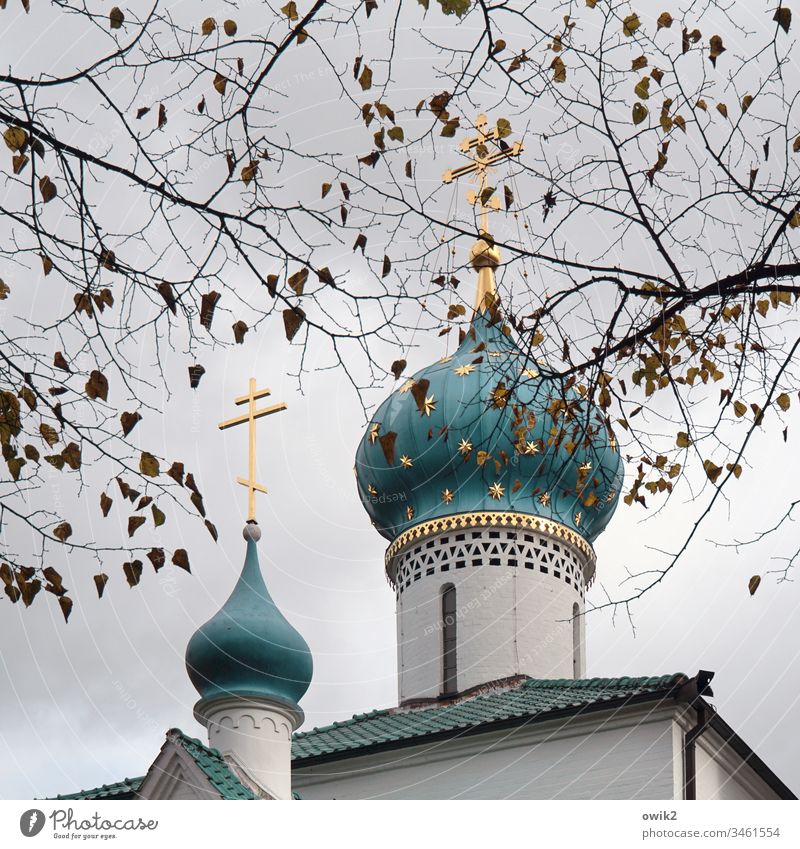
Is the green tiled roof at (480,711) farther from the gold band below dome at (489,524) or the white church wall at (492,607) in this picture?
the gold band below dome at (489,524)

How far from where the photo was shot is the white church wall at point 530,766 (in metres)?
17.1

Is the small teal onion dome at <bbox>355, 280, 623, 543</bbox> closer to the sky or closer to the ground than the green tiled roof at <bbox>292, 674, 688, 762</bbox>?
closer to the sky

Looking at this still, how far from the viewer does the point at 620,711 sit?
17250 mm

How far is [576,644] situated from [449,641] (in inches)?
68.4

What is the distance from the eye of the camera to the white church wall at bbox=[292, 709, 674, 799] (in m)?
17.1

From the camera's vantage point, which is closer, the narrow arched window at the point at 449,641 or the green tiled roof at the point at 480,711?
the green tiled roof at the point at 480,711

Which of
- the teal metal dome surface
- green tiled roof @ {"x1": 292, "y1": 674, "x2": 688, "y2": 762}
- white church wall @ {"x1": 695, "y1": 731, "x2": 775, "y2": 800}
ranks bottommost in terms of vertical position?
white church wall @ {"x1": 695, "y1": 731, "x2": 775, "y2": 800}

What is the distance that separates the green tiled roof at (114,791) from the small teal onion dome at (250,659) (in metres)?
1.11

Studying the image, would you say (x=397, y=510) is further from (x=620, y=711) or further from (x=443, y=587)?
(x=620, y=711)

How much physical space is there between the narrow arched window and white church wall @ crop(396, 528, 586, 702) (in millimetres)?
73

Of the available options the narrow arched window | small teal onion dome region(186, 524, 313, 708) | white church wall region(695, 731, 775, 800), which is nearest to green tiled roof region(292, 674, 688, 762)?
the narrow arched window

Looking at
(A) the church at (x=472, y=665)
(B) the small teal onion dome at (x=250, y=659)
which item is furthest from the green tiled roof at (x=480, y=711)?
(B) the small teal onion dome at (x=250, y=659)

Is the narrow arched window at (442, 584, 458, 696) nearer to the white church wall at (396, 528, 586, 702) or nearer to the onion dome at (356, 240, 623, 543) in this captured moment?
the white church wall at (396, 528, 586, 702)
